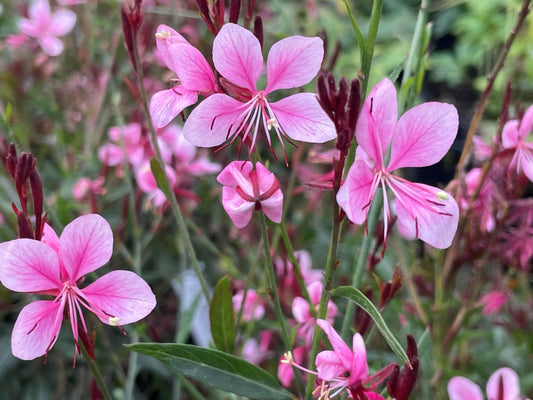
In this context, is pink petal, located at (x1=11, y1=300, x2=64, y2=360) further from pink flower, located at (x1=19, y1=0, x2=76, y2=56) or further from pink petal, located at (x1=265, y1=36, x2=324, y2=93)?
pink flower, located at (x1=19, y1=0, x2=76, y2=56)

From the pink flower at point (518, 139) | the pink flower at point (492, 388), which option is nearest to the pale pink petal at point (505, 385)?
the pink flower at point (492, 388)

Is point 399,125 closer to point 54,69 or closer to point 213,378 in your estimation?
point 213,378

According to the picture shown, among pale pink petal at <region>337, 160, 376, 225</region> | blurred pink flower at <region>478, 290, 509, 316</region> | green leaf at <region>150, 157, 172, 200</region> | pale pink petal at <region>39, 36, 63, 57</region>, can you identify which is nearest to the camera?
pale pink petal at <region>337, 160, 376, 225</region>

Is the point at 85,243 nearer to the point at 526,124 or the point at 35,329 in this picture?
the point at 35,329

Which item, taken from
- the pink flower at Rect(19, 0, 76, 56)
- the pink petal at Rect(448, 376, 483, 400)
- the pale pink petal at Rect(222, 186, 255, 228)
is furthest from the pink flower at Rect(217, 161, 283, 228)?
the pink flower at Rect(19, 0, 76, 56)

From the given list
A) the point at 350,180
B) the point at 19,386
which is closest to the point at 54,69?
the point at 19,386

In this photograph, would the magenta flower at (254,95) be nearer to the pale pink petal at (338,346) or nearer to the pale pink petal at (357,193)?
the pale pink petal at (357,193)
